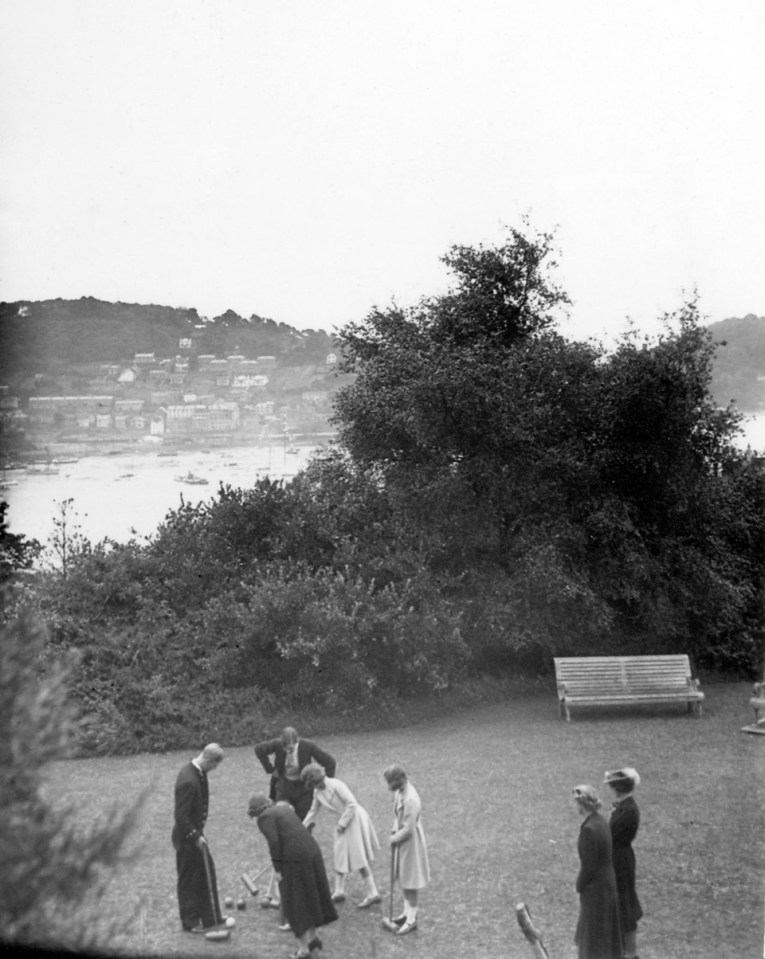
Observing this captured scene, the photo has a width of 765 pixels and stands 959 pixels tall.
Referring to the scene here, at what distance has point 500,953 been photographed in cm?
666

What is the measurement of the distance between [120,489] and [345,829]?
9.99ft

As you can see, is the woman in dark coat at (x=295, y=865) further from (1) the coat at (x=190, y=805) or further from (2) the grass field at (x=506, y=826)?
(1) the coat at (x=190, y=805)

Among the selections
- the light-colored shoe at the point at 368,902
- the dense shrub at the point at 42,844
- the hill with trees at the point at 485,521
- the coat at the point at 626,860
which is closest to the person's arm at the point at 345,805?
the light-colored shoe at the point at 368,902

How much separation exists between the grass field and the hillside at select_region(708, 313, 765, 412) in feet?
8.19

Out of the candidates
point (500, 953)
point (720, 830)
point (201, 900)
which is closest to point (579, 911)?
point (500, 953)

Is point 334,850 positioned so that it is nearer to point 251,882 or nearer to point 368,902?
point 368,902

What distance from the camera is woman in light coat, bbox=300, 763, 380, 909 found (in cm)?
693

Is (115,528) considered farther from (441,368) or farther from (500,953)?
(500,953)

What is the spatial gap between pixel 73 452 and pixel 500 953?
14.5 feet

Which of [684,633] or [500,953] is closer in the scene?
[500,953]

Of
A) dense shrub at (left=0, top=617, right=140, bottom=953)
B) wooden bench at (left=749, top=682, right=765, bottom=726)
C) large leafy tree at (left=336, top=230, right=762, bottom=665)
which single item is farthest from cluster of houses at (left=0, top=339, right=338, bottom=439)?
wooden bench at (left=749, top=682, right=765, bottom=726)

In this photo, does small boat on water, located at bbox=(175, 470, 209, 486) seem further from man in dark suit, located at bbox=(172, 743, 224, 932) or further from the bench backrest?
the bench backrest

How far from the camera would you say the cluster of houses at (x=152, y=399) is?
27.1ft

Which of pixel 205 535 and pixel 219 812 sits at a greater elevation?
pixel 205 535
